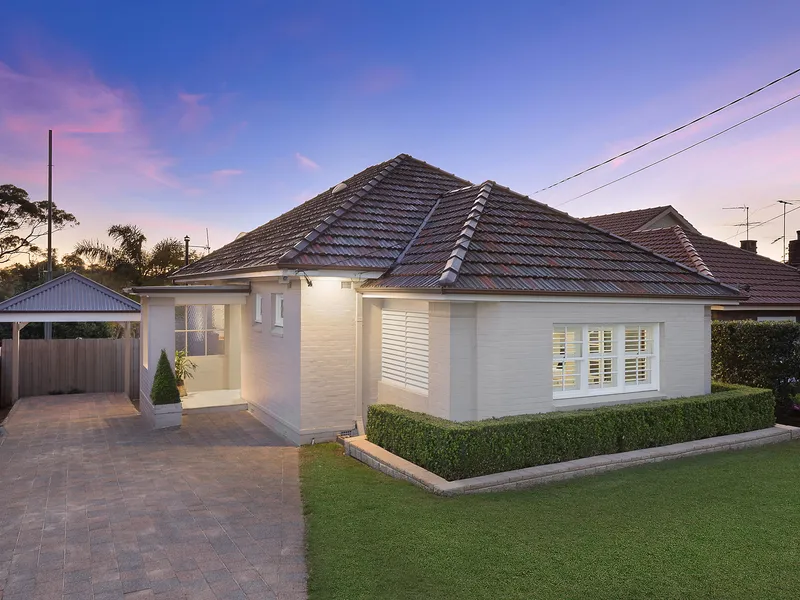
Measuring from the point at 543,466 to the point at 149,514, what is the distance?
5664 millimetres

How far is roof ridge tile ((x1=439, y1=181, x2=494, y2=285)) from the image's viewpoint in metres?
8.90

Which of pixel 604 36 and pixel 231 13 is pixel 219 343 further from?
pixel 604 36

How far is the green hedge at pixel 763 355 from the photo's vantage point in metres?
13.2

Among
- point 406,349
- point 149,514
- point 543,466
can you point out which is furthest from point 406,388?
point 149,514

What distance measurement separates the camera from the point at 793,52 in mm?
12703

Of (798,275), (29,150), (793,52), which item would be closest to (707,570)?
(793,52)

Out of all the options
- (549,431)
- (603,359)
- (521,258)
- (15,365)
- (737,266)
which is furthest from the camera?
(737,266)

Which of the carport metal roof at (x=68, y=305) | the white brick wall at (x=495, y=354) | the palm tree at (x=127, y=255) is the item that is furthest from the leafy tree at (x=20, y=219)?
the white brick wall at (x=495, y=354)

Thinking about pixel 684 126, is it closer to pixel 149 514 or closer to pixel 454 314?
pixel 454 314

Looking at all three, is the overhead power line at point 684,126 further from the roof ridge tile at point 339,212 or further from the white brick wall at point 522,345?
the roof ridge tile at point 339,212

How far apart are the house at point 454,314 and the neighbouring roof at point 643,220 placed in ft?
37.9

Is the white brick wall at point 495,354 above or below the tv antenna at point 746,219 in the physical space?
below

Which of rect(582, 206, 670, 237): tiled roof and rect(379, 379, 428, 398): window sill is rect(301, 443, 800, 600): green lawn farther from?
rect(582, 206, 670, 237): tiled roof

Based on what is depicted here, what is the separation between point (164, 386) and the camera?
12281mm
